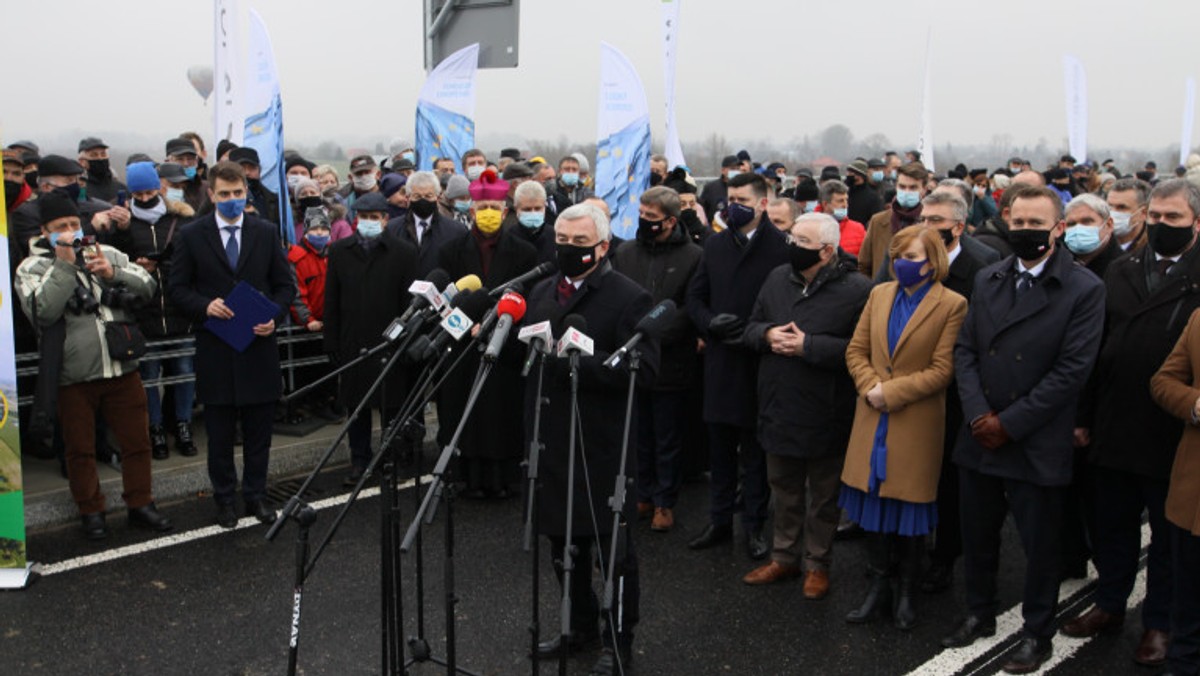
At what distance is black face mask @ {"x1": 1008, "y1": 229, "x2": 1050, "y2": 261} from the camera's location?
5016 mm

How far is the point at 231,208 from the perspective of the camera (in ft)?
Result: 22.5

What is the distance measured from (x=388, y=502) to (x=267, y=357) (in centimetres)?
359

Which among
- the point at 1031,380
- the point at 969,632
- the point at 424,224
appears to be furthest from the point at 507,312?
the point at 424,224

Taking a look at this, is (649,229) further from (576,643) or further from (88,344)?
(88,344)

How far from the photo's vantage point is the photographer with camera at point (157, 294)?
795 cm

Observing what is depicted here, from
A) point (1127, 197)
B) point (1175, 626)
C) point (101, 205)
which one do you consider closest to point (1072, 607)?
point (1175, 626)

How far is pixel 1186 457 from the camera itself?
4.74m

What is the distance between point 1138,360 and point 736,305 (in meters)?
Result: 2.37

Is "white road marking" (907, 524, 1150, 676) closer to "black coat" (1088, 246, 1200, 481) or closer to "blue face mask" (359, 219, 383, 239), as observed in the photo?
"black coat" (1088, 246, 1200, 481)

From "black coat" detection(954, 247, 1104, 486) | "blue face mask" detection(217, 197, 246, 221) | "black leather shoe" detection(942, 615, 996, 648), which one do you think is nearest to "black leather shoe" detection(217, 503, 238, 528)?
"blue face mask" detection(217, 197, 246, 221)

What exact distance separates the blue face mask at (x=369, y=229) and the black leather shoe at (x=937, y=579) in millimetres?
4656

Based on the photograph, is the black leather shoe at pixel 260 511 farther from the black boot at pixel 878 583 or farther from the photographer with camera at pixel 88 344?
the black boot at pixel 878 583

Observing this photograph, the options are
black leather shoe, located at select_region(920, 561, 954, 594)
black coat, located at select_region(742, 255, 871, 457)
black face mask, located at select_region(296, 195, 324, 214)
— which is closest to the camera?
black coat, located at select_region(742, 255, 871, 457)

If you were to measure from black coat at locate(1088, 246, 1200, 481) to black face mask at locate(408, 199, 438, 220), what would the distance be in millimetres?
5215
